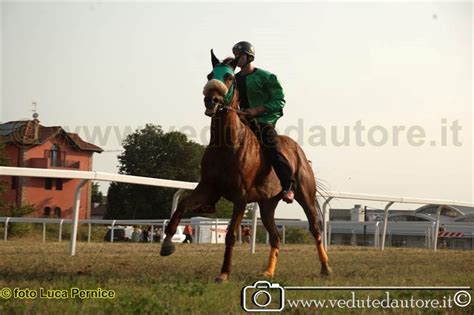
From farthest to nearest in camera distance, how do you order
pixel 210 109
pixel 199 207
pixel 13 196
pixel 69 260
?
pixel 13 196
pixel 69 260
pixel 199 207
pixel 210 109

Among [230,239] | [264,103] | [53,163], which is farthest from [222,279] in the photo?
[53,163]

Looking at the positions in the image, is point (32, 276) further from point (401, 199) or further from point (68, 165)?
point (68, 165)

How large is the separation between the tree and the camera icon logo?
4022 centimetres

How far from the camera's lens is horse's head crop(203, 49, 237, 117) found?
24.5ft

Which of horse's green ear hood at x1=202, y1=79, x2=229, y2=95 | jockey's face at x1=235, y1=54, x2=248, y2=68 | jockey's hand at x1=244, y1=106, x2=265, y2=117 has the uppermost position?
jockey's face at x1=235, y1=54, x2=248, y2=68

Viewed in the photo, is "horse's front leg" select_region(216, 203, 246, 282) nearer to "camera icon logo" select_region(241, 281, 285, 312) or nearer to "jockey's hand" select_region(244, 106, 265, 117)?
"jockey's hand" select_region(244, 106, 265, 117)

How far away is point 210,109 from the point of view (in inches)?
293

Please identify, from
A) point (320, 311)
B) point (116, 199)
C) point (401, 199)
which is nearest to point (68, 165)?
point (116, 199)

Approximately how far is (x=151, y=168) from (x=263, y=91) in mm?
49981

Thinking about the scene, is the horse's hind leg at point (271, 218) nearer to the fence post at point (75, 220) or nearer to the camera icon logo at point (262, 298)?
the camera icon logo at point (262, 298)

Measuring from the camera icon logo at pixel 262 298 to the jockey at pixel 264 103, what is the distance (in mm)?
2623

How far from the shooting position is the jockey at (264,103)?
8852mm

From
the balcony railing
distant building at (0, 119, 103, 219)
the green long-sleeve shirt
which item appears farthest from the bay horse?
the balcony railing

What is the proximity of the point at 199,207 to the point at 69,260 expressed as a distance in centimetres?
281
